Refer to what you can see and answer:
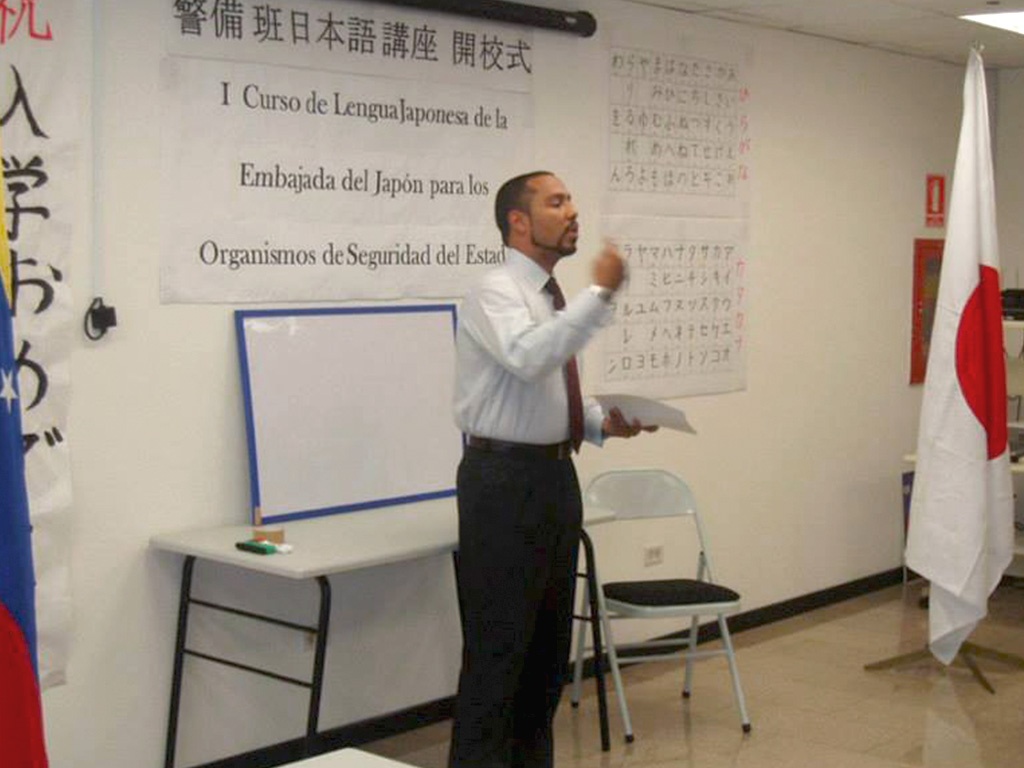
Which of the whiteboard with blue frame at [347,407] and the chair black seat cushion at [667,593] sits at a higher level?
the whiteboard with blue frame at [347,407]

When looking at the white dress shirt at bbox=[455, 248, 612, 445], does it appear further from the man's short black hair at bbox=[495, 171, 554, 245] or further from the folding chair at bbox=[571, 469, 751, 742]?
the folding chair at bbox=[571, 469, 751, 742]

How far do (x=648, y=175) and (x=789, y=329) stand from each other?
1123mm

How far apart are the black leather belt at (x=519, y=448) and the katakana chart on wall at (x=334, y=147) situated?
2.62 ft

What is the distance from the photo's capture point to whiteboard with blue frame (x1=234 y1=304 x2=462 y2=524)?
14.5 feet

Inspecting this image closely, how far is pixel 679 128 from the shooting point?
5.79m

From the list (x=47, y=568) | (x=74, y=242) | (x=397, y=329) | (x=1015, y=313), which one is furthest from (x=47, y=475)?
(x=1015, y=313)

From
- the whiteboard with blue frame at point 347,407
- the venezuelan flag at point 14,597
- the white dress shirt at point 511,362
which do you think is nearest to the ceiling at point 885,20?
the whiteboard with blue frame at point 347,407

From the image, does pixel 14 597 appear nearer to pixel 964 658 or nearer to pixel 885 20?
pixel 964 658

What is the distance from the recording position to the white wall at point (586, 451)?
4.10 m

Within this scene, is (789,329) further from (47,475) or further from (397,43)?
(47,475)

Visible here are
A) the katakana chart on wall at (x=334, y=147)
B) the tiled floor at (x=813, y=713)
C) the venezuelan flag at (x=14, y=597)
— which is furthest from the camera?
the tiled floor at (x=813, y=713)

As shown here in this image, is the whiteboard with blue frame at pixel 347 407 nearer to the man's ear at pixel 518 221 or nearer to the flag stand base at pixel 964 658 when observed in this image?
the man's ear at pixel 518 221

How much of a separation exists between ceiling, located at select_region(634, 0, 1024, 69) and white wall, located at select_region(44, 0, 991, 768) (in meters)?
0.10

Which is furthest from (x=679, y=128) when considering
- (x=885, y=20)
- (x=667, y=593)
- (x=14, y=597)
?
(x=14, y=597)
